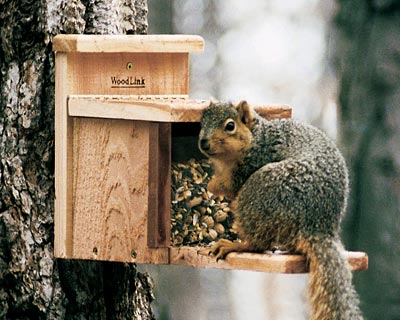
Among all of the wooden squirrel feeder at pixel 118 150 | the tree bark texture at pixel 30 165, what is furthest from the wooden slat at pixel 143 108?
the tree bark texture at pixel 30 165

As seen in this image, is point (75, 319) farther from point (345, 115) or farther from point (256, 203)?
point (345, 115)

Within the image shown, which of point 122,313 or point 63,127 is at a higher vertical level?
point 63,127

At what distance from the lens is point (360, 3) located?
5.29 metres

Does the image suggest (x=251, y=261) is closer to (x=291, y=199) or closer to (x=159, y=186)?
(x=291, y=199)

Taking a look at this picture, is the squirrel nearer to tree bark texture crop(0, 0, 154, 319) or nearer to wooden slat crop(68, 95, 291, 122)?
wooden slat crop(68, 95, 291, 122)

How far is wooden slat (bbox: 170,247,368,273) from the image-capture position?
3.47m

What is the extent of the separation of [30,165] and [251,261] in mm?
1078

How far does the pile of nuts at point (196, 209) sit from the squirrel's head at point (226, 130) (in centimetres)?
23

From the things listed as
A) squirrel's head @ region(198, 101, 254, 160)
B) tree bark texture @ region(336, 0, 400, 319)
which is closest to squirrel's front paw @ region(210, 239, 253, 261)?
squirrel's head @ region(198, 101, 254, 160)

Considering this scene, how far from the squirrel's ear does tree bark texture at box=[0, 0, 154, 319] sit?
0.81 metres

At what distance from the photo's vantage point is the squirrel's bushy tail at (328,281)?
11.7ft

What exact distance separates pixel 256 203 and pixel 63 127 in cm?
83

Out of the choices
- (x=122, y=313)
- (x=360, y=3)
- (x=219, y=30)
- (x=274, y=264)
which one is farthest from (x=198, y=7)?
(x=274, y=264)

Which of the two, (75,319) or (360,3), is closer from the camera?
(75,319)
